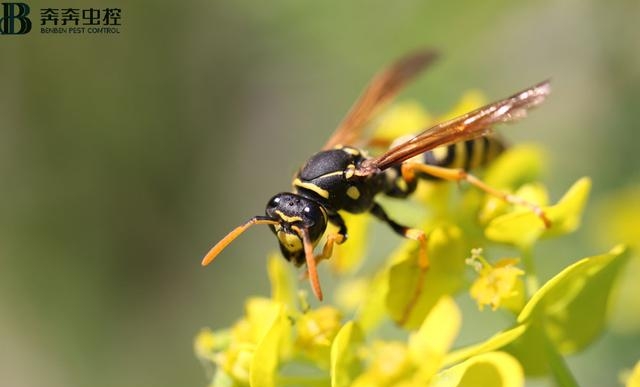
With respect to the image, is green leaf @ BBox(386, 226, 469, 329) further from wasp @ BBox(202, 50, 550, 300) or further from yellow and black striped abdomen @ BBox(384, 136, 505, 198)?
yellow and black striped abdomen @ BBox(384, 136, 505, 198)

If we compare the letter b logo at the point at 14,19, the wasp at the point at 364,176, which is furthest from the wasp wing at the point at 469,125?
the letter b logo at the point at 14,19

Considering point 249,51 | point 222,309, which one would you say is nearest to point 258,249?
point 222,309

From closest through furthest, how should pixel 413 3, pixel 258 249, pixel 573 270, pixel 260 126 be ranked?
pixel 573 270
pixel 413 3
pixel 258 249
pixel 260 126

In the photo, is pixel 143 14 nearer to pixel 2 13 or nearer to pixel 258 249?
pixel 2 13

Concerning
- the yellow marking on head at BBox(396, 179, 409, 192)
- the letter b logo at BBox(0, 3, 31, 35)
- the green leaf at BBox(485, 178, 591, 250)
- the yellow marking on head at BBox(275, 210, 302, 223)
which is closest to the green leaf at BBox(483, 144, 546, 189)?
the yellow marking on head at BBox(396, 179, 409, 192)

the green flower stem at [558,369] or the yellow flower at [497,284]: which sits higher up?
the yellow flower at [497,284]

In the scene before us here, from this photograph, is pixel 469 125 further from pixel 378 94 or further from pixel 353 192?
pixel 378 94

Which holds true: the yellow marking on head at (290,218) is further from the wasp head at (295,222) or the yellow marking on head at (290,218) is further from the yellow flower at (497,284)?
the yellow flower at (497,284)

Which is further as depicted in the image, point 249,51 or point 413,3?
point 249,51
